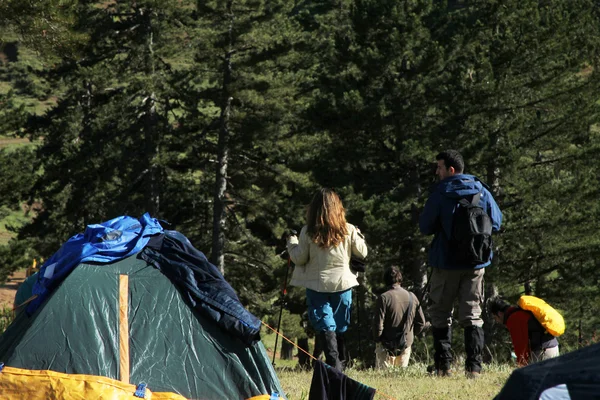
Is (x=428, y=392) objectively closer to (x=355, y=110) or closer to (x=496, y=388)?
(x=496, y=388)

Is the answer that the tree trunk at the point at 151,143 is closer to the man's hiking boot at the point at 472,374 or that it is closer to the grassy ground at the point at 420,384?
the grassy ground at the point at 420,384

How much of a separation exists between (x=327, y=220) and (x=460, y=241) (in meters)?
1.09

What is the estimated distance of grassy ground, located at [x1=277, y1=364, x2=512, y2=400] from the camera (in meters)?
6.38

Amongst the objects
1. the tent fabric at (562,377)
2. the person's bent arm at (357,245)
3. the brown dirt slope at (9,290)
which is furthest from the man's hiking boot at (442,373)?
the brown dirt slope at (9,290)

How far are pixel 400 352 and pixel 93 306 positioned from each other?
226 inches

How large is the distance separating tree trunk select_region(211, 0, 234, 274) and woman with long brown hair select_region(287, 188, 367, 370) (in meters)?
20.1

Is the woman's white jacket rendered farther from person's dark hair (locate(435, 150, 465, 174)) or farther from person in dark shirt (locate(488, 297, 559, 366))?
person in dark shirt (locate(488, 297, 559, 366))

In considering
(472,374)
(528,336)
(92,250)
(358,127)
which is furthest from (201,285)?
(358,127)

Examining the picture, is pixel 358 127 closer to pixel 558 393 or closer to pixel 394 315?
pixel 394 315

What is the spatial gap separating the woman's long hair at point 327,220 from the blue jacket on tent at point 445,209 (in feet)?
2.25

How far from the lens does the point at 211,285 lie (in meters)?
5.95

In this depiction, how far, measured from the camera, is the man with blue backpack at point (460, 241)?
262 inches

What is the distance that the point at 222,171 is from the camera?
28.3 m

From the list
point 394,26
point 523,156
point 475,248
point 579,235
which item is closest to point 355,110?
point 394,26
